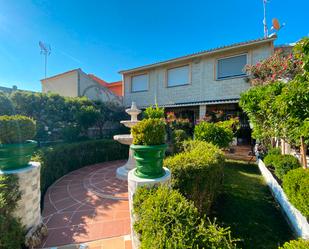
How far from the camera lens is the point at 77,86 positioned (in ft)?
61.3

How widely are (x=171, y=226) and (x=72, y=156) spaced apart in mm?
8935

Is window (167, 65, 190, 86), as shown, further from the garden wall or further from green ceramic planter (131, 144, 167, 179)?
green ceramic planter (131, 144, 167, 179)

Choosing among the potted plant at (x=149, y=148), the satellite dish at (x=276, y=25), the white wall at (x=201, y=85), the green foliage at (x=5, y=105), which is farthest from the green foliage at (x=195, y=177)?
the satellite dish at (x=276, y=25)

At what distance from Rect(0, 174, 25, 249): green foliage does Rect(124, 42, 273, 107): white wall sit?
1502cm

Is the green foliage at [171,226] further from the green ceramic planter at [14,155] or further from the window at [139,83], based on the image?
the window at [139,83]

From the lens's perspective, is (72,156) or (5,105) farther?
(5,105)

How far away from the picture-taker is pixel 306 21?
39.2 feet

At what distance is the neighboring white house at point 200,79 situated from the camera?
1374 centimetres

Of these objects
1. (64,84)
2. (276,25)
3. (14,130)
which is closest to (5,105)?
(14,130)

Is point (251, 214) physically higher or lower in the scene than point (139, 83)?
lower

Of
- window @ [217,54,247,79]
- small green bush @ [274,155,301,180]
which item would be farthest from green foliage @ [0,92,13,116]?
window @ [217,54,247,79]

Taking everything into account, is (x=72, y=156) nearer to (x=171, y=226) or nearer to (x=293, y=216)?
(x=171, y=226)

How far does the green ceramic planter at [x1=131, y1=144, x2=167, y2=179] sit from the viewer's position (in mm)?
3280

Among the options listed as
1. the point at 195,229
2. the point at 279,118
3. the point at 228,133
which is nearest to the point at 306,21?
the point at 228,133
